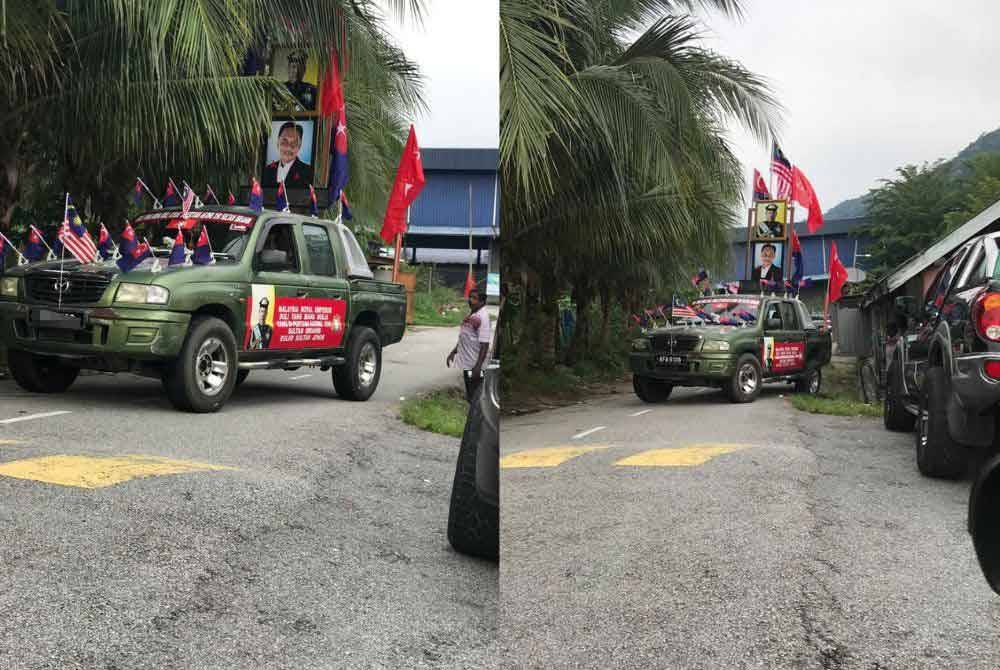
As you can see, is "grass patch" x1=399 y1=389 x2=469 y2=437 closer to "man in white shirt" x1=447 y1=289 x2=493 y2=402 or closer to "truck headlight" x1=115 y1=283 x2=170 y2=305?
Result: "man in white shirt" x1=447 y1=289 x2=493 y2=402

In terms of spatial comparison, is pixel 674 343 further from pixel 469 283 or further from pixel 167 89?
pixel 167 89

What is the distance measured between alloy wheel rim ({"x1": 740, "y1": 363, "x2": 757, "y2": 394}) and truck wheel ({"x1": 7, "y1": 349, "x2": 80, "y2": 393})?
106 cm

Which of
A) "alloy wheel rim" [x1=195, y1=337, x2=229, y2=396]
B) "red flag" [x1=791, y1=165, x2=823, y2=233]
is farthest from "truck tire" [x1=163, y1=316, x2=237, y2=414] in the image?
"red flag" [x1=791, y1=165, x2=823, y2=233]

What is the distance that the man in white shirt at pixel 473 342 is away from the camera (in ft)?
3.74

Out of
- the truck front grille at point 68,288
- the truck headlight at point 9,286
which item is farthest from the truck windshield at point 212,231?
the truck headlight at point 9,286

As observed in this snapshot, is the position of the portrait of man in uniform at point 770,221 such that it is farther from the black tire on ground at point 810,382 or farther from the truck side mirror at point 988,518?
the truck side mirror at point 988,518

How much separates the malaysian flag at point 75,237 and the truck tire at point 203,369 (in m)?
0.23

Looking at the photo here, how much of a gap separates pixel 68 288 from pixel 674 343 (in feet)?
3.17

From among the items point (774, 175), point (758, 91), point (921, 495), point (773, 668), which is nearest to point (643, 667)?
point (773, 668)

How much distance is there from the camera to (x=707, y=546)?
3.46ft

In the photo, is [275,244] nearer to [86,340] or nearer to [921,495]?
[86,340]

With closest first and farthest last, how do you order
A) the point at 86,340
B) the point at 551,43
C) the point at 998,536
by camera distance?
the point at 998,536, the point at 551,43, the point at 86,340

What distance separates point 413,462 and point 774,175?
2.65ft

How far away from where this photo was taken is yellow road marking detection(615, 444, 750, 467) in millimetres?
1115
